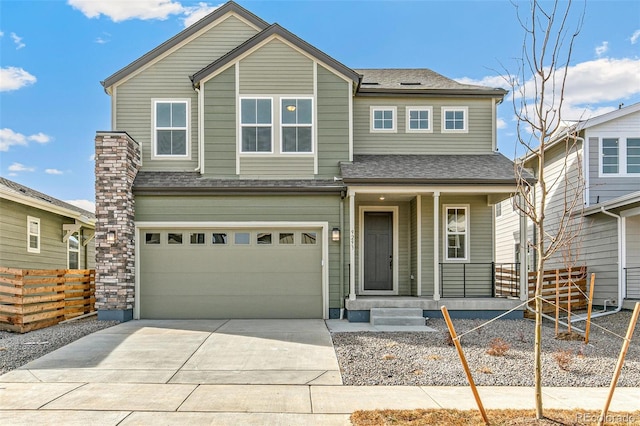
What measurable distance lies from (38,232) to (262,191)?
736 cm

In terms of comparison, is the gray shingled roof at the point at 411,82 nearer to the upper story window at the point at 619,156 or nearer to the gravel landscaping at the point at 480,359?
the upper story window at the point at 619,156

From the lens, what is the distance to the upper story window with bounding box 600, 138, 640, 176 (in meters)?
13.3

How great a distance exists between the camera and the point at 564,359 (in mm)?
6926

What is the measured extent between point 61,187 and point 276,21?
9184 mm

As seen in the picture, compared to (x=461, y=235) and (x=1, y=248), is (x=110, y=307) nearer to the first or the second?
(x=1, y=248)

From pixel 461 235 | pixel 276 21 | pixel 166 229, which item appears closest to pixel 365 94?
pixel 276 21

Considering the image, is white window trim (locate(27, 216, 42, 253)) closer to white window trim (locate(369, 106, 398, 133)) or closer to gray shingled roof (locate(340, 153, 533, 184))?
gray shingled roof (locate(340, 153, 533, 184))

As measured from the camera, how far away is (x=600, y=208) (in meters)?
12.5

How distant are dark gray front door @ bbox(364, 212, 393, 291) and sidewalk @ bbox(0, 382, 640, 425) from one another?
251 inches

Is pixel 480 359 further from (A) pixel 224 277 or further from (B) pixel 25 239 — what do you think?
(B) pixel 25 239

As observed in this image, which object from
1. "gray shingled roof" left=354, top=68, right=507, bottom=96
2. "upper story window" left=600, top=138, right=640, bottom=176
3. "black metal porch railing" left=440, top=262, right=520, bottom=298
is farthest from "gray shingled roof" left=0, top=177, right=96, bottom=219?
"upper story window" left=600, top=138, right=640, bottom=176

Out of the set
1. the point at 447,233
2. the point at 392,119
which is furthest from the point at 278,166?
the point at 447,233

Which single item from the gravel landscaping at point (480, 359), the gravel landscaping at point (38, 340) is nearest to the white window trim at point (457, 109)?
the gravel landscaping at point (480, 359)

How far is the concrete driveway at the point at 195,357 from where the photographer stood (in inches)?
254
